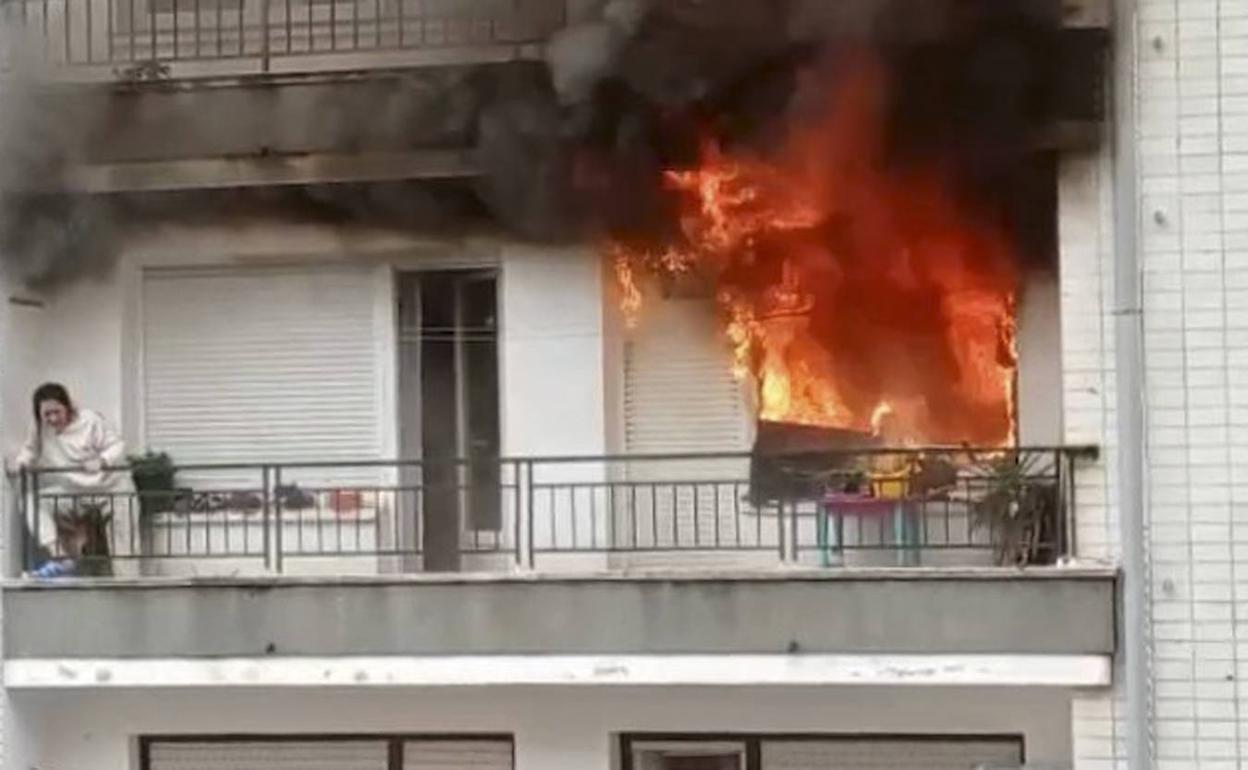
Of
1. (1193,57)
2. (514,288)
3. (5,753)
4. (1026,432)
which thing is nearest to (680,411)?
(514,288)

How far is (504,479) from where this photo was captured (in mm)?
13008

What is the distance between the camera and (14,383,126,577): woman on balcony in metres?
12.8

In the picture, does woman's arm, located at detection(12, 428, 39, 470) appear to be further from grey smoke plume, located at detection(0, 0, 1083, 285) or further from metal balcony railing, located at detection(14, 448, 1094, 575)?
grey smoke plume, located at detection(0, 0, 1083, 285)

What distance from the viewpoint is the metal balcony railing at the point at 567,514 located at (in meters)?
12.1

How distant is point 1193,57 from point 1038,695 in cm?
352

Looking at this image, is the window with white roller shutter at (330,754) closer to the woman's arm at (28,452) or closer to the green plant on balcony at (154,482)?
the green plant on balcony at (154,482)

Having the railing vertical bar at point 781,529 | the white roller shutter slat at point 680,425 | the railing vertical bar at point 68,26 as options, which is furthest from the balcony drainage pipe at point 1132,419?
the railing vertical bar at point 68,26

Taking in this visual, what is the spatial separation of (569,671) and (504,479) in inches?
63.1

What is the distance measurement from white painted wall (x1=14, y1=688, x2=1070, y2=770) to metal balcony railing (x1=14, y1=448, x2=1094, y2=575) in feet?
2.43

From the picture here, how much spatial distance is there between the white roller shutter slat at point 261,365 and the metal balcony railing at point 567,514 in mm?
212

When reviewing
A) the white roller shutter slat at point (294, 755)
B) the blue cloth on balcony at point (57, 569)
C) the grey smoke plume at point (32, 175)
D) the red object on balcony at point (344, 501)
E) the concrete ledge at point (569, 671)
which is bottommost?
the white roller shutter slat at point (294, 755)

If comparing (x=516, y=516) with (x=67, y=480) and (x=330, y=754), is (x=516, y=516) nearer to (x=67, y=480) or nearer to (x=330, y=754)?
(x=330, y=754)

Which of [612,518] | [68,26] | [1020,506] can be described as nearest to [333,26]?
[68,26]

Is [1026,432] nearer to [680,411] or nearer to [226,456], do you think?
[680,411]
